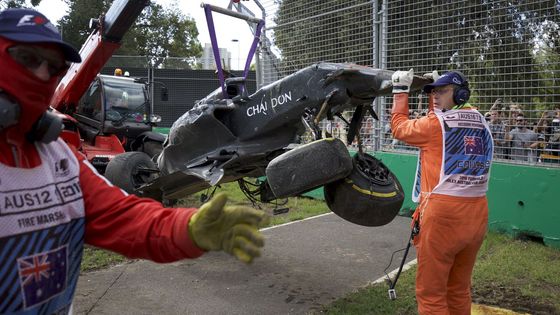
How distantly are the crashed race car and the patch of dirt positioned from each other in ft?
5.77

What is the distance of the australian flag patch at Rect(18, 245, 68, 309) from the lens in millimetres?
1552

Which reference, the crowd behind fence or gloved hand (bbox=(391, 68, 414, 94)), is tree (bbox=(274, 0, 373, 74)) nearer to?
the crowd behind fence

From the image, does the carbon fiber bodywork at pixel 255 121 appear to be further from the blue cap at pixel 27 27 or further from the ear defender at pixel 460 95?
the blue cap at pixel 27 27

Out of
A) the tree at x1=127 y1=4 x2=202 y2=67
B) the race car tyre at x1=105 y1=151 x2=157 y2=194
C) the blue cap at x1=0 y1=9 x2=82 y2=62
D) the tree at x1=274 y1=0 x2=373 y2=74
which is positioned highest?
the tree at x1=127 y1=4 x2=202 y2=67

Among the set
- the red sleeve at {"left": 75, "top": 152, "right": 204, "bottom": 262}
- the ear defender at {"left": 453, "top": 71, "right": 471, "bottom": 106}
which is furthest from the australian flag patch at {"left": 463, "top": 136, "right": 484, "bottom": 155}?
the red sleeve at {"left": 75, "top": 152, "right": 204, "bottom": 262}

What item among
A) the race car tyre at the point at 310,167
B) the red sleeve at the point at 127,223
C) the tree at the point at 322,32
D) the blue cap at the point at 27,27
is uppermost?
the tree at the point at 322,32

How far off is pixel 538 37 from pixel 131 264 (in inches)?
252

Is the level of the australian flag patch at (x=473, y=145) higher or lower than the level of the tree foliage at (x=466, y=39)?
lower

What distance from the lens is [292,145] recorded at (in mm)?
4184

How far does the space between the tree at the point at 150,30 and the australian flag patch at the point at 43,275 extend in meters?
40.2

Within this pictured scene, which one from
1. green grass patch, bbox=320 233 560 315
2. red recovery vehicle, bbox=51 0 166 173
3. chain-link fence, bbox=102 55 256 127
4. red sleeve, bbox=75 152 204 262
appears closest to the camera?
red sleeve, bbox=75 152 204 262

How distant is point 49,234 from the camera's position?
1.62 meters

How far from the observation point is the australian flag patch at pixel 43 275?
1552 millimetres

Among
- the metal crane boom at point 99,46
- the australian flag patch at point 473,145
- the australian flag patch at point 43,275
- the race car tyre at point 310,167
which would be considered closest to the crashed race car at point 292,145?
the race car tyre at point 310,167
